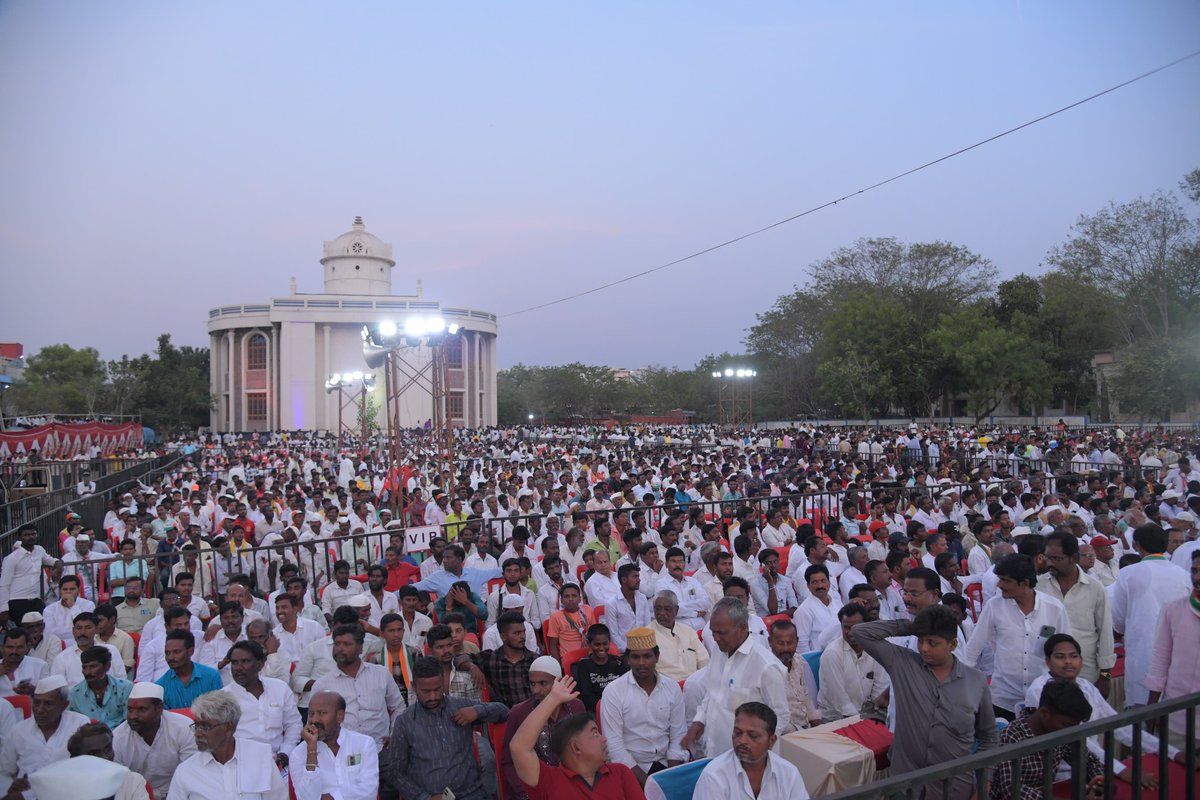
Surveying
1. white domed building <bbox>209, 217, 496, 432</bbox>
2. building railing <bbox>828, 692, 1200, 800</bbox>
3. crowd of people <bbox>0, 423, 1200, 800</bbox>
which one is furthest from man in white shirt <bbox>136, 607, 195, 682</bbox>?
white domed building <bbox>209, 217, 496, 432</bbox>

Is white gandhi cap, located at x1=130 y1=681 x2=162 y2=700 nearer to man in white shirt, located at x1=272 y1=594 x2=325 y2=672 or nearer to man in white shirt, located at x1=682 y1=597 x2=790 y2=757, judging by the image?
man in white shirt, located at x1=272 y1=594 x2=325 y2=672

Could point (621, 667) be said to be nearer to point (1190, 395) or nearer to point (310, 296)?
point (1190, 395)

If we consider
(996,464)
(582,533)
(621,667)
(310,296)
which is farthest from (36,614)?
(310,296)

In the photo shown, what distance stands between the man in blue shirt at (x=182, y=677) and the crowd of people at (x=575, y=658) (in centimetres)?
1

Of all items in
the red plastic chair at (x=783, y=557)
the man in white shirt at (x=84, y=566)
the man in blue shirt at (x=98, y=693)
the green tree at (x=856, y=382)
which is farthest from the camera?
the green tree at (x=856, y=382)

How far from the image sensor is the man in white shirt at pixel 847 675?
544 centimetres

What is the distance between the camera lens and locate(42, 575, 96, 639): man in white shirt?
7684 mm

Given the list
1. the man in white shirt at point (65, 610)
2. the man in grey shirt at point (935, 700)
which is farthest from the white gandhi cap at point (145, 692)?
the man in grey shirt at point (935, 700)

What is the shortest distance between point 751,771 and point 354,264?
66281mm

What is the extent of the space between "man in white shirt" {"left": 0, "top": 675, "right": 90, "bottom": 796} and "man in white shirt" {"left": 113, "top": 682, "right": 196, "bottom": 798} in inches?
13.9

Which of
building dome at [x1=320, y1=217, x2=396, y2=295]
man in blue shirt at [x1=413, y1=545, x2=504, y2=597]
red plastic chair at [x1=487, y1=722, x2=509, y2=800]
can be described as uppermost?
building dome at [x1=320, y1=217, x2=396, y2=295]

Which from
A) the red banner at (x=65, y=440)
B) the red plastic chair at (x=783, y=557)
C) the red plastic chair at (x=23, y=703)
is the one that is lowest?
the red plastic chair at (x=23, y=703)

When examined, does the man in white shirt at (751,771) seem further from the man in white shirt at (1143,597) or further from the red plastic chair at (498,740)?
the man in white shirt at (1143,597)

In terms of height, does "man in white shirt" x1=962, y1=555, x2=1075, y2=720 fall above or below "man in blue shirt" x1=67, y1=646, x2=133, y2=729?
above
